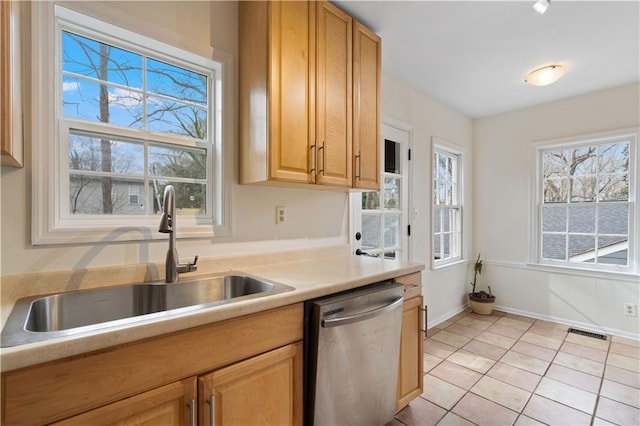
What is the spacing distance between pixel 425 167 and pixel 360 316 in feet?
7.56

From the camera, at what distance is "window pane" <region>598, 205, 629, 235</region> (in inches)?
121

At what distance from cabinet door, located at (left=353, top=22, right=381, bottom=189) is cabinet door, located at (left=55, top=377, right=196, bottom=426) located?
57.8 inches

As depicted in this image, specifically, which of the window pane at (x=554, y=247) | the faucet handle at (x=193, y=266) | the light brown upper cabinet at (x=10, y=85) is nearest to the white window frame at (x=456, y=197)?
the window pane at (x=554, y=247)

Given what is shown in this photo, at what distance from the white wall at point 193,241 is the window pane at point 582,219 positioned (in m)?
2.87

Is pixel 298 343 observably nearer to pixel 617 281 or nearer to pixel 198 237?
pixel 198 237

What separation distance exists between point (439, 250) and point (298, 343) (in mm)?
2774

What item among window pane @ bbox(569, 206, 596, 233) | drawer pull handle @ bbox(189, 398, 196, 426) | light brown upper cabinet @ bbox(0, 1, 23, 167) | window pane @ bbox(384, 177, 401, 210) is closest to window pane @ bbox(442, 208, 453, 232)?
window pane @ bbox(384, 177, 401, 210)

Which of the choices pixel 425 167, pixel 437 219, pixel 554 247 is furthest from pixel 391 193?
pixel 554 247

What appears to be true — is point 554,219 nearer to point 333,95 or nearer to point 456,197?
point 456,197

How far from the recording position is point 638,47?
7.61ft

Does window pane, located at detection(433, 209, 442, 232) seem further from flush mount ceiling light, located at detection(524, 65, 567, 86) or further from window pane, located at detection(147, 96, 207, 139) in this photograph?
window pane, located at detection(147, 96, 207, 139)

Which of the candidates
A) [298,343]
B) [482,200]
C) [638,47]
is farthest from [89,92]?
[482,200]

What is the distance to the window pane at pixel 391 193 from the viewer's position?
284 cm

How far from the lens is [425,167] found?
127 inches
